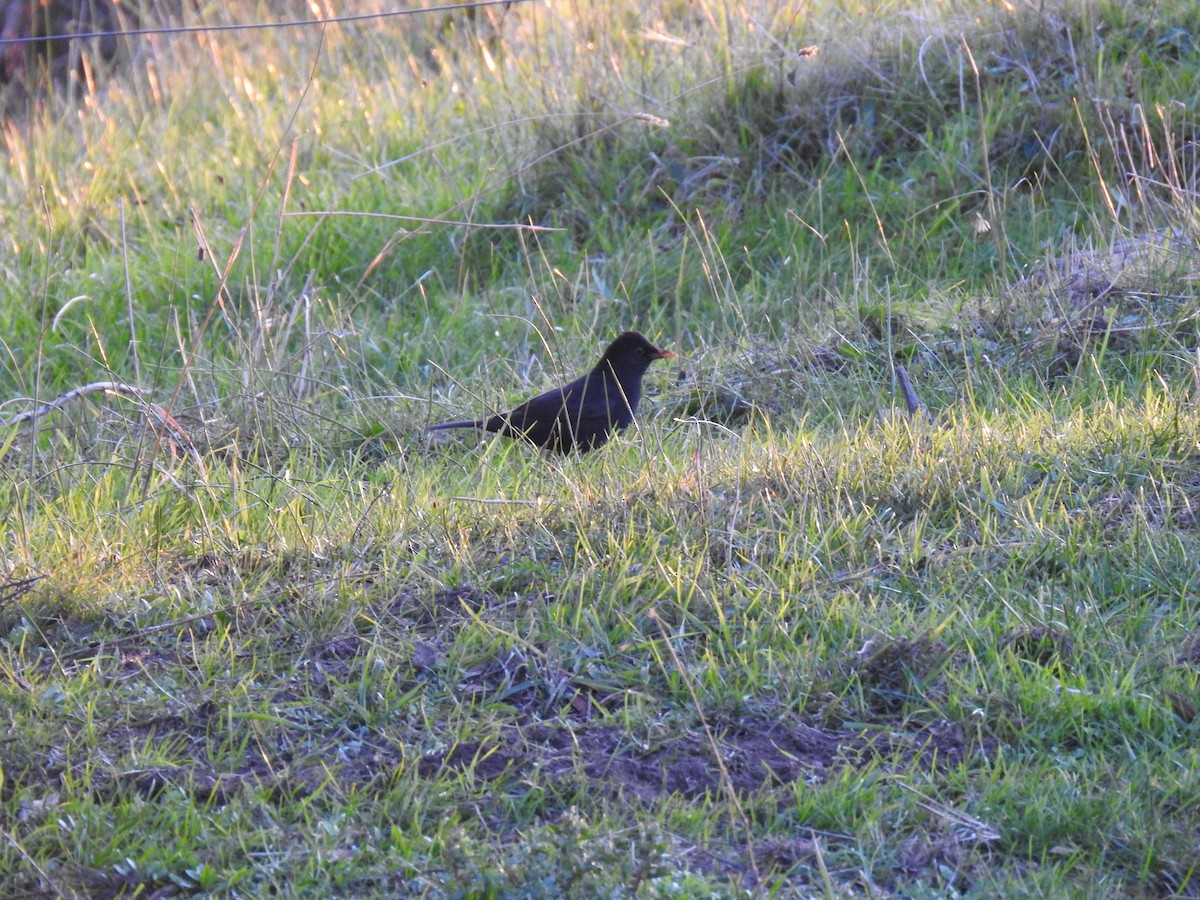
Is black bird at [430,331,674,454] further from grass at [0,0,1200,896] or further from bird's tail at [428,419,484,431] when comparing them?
grass at [0,0,1200,896]

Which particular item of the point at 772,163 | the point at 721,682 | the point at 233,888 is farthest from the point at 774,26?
the point at 233,888

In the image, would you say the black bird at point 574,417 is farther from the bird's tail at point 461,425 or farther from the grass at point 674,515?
the grass at point 674,515

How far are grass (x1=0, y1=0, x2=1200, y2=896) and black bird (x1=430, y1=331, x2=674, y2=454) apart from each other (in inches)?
4.4

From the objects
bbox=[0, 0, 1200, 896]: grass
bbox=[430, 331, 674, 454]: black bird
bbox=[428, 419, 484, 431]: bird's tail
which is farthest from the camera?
bbox=[428, 419, 484, 431]: bird's tail

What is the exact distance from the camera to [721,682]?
9.91ft

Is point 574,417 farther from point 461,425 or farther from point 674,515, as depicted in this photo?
point 674,515

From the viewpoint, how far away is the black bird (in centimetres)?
464

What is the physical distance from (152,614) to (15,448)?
157 cm

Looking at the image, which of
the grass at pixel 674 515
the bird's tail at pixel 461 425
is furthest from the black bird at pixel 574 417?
the grass at pixel 674 515

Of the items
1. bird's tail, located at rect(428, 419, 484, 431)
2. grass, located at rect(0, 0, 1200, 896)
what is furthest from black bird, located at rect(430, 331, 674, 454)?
grass, located at rect(0, 0, 1200, 896)

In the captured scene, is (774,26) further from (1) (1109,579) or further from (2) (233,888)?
(2) (233,888)

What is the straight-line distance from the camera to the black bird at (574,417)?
15.2 ft

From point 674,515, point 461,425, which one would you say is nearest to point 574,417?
point 461,425

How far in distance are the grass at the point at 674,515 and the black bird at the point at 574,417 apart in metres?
0.11
